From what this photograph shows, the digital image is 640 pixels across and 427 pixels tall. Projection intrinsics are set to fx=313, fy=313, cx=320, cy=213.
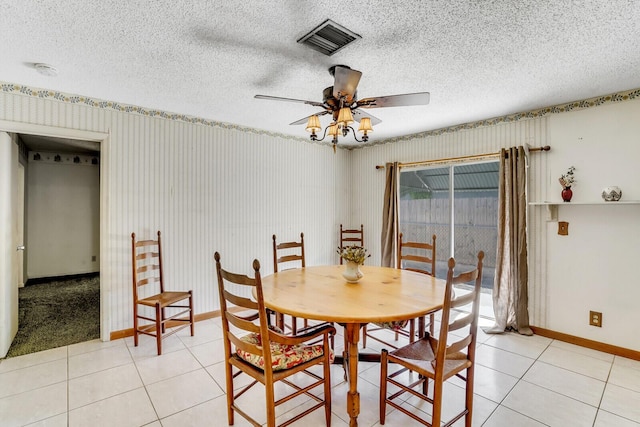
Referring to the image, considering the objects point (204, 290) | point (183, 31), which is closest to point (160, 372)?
point (204, 290)

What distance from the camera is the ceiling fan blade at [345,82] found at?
2.02 m

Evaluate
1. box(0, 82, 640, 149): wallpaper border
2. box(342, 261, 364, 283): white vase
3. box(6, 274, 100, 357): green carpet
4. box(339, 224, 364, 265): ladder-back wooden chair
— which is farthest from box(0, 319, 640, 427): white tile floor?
box(0, 82, 640, 149): wallpaper border

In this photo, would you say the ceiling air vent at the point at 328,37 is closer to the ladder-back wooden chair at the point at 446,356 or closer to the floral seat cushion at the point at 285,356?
the ladder-back wooden chair at the point at 446,356

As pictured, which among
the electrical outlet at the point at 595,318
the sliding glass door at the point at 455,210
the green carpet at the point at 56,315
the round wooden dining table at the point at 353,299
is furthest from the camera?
the sliding glass door at the point at 455,210

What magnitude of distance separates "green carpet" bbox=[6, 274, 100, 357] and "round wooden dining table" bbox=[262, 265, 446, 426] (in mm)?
2450

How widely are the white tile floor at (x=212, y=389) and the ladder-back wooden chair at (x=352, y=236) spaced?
195 centimetres

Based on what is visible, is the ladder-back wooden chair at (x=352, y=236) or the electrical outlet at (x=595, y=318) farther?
the ladder-back wooden chair at (x=352, y=236)

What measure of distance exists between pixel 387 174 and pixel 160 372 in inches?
147

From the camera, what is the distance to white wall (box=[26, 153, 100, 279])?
577cm

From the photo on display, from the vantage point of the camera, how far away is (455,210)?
4359mm

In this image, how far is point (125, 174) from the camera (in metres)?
3.32

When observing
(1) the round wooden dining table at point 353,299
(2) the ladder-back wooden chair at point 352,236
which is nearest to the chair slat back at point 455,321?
(1) the round wooden dining table at point 353,299

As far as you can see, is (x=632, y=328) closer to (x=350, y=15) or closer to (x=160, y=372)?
(x=350, y=15)

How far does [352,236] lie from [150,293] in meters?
3.18
